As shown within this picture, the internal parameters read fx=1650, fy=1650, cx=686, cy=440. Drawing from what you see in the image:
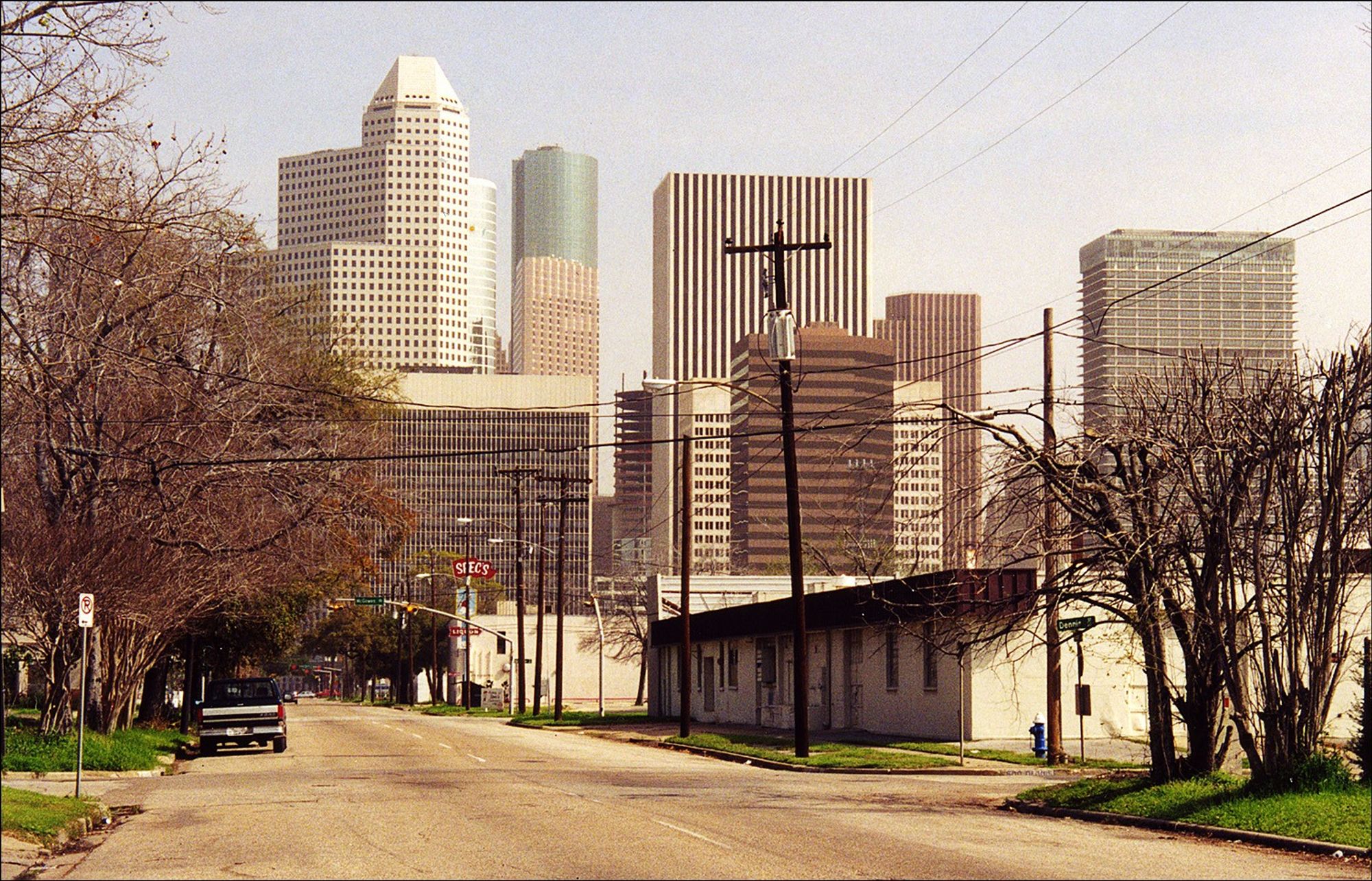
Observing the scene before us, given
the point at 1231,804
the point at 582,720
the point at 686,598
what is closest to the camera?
the point at 1231,804

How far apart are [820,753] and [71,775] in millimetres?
15427

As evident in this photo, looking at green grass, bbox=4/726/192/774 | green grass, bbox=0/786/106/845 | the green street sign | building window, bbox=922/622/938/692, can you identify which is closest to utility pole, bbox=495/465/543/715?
building window, bbox=922/622/938/692

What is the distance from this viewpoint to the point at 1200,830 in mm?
18891

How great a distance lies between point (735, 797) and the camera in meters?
24.0

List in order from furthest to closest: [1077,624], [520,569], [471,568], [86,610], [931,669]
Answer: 1. [471,568]
2. [520,569]
3. [931,669]
4. [1077,624]
5. [86,610]

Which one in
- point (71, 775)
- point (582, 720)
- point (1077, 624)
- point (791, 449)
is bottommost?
point (582, 720)

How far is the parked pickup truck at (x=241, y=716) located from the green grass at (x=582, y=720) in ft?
75.2

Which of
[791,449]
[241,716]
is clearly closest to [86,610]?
[791,449]

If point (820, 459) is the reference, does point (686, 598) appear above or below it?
below

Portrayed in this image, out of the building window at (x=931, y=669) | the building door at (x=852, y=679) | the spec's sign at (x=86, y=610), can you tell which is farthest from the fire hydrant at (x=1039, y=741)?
the spec's sign at (x=86, y=610)

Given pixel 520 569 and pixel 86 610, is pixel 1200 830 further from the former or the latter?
pixel 520 569

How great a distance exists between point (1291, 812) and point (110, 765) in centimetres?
2123

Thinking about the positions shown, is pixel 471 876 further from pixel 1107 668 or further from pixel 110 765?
pixel 1107 668

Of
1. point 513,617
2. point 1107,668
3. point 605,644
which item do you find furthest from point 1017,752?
point 513,617
